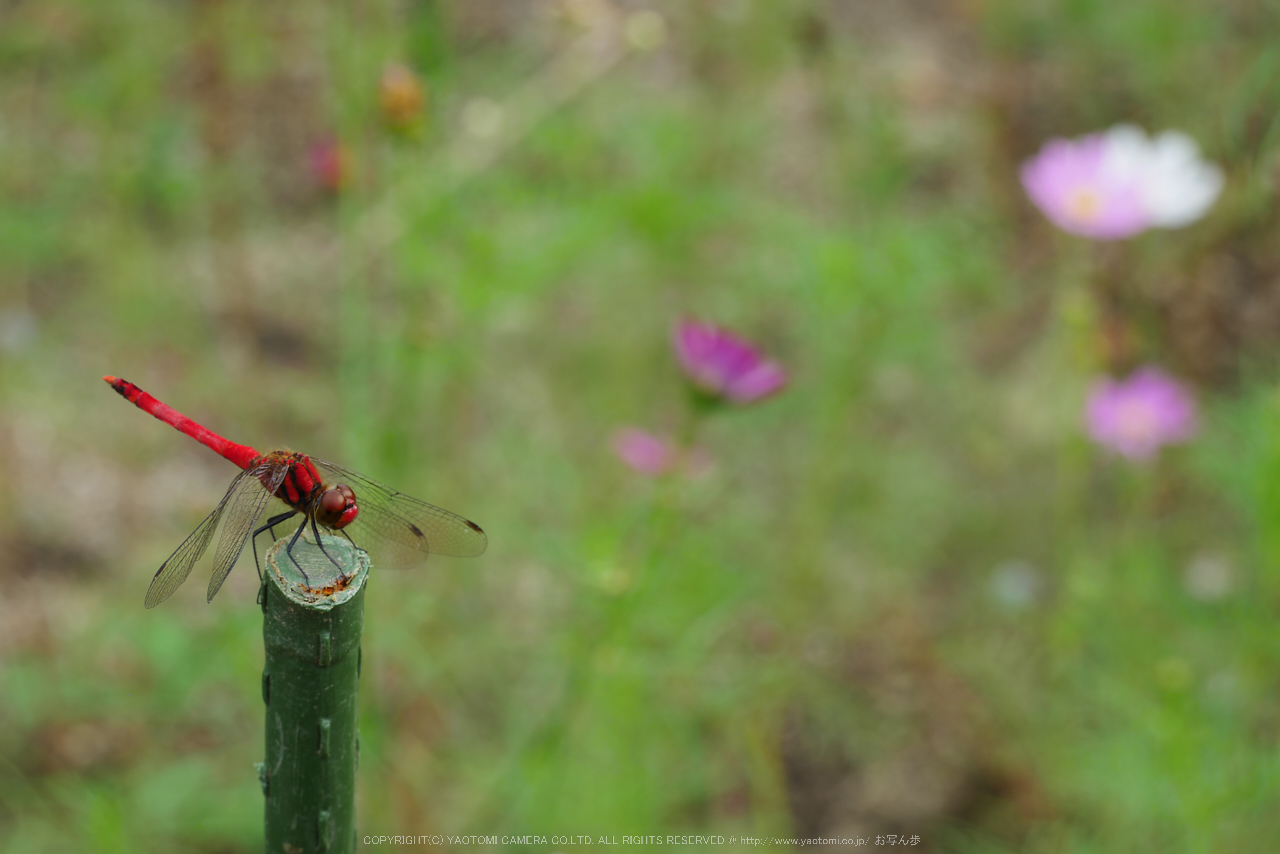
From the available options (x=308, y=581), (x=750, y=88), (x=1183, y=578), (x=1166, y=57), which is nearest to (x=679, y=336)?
(x=308, y=581)

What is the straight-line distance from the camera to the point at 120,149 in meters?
2.50

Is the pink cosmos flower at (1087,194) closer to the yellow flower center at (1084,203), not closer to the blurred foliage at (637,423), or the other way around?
the yellow flower center at (1084,203)

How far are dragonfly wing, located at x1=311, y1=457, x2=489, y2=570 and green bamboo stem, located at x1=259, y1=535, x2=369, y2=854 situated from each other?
0.35 metres

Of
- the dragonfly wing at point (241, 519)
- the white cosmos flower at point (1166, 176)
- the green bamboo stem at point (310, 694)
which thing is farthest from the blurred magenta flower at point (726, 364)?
the white cosmos flower at point (1166, 176)

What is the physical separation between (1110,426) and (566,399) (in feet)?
3.90

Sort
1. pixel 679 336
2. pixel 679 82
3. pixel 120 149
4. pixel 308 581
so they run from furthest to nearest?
pixel 679 82
pixel 120 149
pixel 679 336
pixel 308 581

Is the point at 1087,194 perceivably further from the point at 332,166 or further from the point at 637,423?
the point at 332,166

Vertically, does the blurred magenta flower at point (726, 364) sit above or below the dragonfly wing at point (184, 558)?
above

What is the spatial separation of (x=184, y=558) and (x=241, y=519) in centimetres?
6

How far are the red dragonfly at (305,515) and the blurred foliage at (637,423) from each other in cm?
24

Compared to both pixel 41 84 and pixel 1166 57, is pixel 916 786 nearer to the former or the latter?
pixel 1166 57

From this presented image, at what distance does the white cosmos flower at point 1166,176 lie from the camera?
1.82 m

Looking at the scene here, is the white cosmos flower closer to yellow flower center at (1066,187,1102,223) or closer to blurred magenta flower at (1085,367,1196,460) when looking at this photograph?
yellow flower center at (1066,187,1102,223)

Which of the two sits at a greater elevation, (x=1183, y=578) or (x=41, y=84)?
(x=41, y=84)
